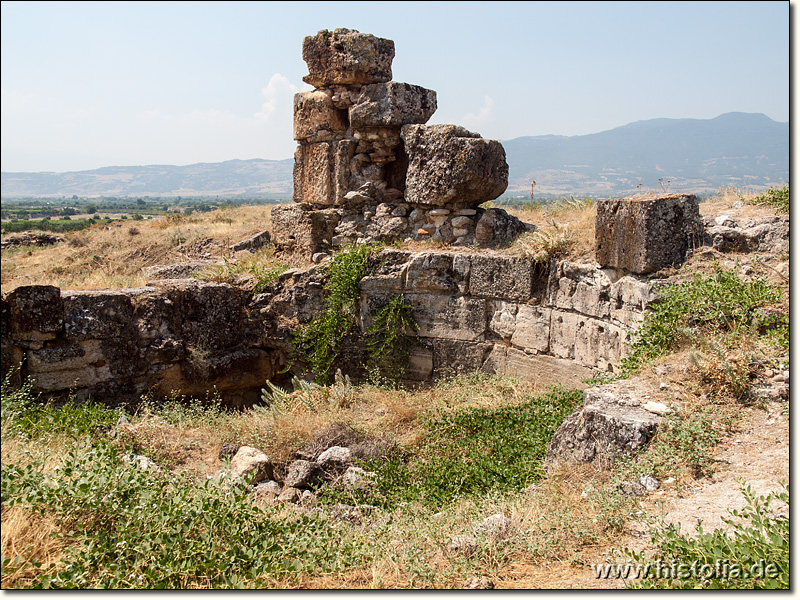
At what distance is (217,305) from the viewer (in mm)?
7934

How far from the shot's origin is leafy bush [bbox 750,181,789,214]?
637 cm

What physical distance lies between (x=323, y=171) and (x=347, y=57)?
1671mm

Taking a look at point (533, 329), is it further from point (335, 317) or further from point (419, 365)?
point (335, 317)

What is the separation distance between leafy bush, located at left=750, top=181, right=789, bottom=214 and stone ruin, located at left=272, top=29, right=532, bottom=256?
281cm

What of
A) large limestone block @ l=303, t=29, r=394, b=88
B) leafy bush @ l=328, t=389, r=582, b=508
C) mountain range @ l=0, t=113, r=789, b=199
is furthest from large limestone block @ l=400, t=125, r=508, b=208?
leafy bush @ l=328, t=389, r=582, b=508

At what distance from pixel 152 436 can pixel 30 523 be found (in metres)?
2.67

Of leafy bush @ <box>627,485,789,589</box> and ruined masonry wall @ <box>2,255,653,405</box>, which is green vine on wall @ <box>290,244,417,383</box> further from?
leafy bush @ <box>627,485,789,589</box>

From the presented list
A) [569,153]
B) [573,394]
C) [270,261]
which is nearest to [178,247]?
[270,261]

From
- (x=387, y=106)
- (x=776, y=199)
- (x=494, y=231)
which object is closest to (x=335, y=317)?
(x=494, y=231)

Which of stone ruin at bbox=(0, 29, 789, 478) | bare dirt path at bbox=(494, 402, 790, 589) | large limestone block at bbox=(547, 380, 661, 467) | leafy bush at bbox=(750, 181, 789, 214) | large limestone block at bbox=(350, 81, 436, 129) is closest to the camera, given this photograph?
bare dirt path at bbox=(494, 402, 790, 589)

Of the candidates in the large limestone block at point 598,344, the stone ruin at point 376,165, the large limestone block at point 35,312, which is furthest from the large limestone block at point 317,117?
the large limestone block at point 598,344

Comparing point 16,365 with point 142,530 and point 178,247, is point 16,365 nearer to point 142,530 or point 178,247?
point 142,530

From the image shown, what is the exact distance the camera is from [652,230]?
6105 mm

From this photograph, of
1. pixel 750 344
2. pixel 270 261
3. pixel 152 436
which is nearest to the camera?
pixel 750 344
